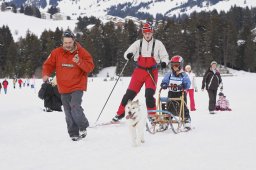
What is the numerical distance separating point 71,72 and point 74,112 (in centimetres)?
75

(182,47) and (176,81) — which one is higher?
(182,47)

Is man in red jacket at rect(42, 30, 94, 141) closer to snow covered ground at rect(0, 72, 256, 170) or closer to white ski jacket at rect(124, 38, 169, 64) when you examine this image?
snow covered ground at rect(0, 72, 256, 170)

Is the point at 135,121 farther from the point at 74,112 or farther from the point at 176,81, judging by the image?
the point at 176,81

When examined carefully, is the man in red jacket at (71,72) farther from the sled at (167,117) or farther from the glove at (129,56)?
the glove at (129,56)

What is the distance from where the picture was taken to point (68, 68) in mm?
7715

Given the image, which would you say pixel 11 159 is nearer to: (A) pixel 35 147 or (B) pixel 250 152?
(A) pixel 35 147

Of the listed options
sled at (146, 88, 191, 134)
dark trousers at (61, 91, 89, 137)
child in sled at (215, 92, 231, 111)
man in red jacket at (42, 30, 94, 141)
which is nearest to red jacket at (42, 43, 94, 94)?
man in red jacket at (42, 30, 94, 141)

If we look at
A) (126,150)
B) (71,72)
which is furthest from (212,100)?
(126,150)

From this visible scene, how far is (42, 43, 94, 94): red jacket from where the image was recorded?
7706 millimetres

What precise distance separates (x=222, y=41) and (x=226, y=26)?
14.2 ft

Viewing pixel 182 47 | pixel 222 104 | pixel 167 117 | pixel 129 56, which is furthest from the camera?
pixel 182 47

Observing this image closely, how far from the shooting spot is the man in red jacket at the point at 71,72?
7.68 metres

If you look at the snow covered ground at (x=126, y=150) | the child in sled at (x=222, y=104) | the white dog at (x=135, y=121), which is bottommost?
the child in sled at (x=222, y=104)

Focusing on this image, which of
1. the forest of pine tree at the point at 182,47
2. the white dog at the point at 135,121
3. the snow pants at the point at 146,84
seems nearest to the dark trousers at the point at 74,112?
the white dog at the point at 135,121
